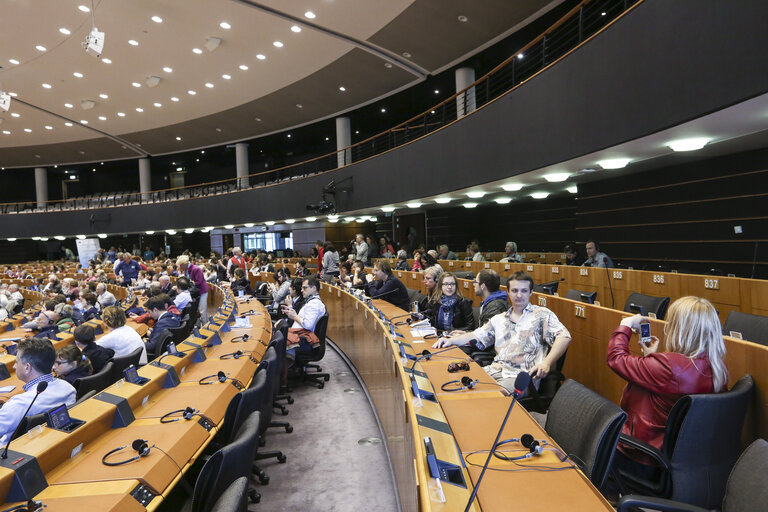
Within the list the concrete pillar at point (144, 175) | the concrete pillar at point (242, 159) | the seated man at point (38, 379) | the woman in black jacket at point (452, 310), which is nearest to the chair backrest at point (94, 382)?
Result: the seated man at point (38, 379)

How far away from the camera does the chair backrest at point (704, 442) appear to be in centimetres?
198

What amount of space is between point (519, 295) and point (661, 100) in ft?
8.73

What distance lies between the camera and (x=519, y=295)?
3158mm

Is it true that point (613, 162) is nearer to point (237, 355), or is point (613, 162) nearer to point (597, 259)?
point (597, 259)

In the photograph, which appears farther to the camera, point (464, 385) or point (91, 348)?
point (91, 348)

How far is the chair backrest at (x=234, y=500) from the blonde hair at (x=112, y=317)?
3639 mm

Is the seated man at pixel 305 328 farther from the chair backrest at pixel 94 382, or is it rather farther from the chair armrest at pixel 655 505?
the chair armrest at pixel 655 505

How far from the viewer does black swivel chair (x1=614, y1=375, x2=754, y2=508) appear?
78.1 inches

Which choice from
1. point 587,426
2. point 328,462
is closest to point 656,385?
point 587,426

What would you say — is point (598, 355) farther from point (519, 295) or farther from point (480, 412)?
point (480, 412)

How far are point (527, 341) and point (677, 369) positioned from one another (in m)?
1.09

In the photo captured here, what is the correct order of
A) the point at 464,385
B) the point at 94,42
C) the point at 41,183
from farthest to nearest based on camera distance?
the point at 41,183 < the point at 94,42 < the point at 464,385

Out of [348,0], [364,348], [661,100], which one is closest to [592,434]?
[364,348]

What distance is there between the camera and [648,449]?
79.8 inches
